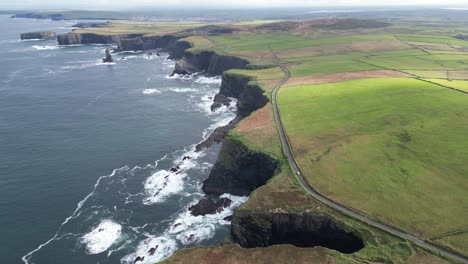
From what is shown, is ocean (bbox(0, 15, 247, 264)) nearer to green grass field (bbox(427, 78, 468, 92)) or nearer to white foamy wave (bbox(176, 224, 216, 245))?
white foamy wave (bbox(176, 224, 216, 245))

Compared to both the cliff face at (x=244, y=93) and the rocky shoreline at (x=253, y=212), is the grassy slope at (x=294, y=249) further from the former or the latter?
the cliff face at (x=244, y=93)

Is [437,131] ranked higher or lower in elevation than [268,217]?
higher

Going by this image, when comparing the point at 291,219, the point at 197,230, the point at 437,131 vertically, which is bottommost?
the point at 197,230

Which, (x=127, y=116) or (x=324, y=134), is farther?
(x=127, y=116)

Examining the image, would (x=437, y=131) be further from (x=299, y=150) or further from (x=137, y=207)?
(x=137, y=207)

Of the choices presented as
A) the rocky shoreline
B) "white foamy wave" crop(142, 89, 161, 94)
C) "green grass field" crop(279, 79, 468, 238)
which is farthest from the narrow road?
"white foamy wave" crop(142, 89, 161, 94)

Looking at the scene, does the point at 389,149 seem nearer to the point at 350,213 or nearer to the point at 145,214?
the point at 350,213

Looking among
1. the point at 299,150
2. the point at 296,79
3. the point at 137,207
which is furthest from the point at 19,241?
the point at 296,79

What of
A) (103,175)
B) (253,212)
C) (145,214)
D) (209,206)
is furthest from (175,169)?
(253,212)

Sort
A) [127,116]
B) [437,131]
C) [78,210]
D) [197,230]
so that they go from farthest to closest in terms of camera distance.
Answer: [127,116]
[437,131]
[78,210]
[197,230]
